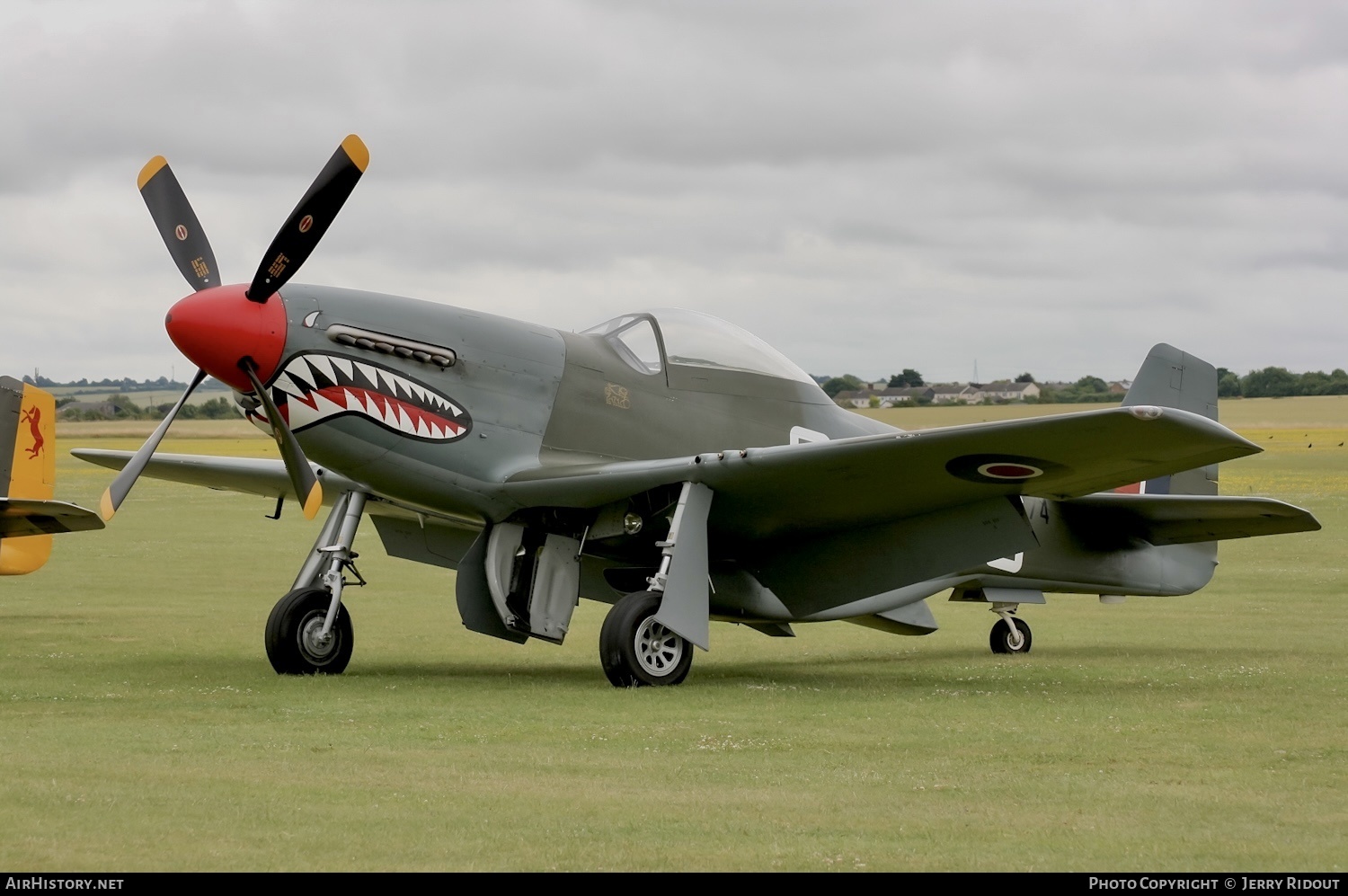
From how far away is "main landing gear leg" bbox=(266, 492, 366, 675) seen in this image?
34.6ft

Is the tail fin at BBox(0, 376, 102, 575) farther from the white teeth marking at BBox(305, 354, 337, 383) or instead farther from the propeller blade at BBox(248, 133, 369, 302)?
the propeller blade at BBox(248, 133, 369, 302)

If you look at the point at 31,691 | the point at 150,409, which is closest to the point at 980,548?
the point at 31,691

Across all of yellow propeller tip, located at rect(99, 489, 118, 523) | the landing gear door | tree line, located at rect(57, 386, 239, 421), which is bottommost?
the landing gear door

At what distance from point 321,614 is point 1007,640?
6.14 m

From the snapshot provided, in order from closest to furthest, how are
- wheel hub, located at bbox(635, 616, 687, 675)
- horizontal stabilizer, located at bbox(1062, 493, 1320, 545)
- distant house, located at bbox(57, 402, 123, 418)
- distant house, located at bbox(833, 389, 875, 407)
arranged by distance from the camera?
wheel hub, located at bbox(635, 616, 687, 675) < horizontal stabilizer, located at bbox(1062, 493, 1320, 545) < distant house, located at bbox(833, 389, 875, 407) < distant house, located at bbox(57, 402, 123, 418)

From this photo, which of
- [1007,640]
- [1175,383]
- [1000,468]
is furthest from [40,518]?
[1175,383]

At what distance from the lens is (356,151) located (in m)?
9.58

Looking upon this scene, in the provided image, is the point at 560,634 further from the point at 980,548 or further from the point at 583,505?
the point at 980,548

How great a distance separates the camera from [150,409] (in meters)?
94.6

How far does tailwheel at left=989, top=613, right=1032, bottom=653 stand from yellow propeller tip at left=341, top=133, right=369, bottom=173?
702 cm

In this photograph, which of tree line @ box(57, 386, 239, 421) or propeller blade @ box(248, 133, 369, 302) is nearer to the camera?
propeller blade @ box(248, 133, 369, 302)

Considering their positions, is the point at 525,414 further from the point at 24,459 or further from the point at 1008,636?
the point at 24,459

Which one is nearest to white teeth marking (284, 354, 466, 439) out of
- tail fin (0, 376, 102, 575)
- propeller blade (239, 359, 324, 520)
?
propeller blade (239, 359, 324, 520)
